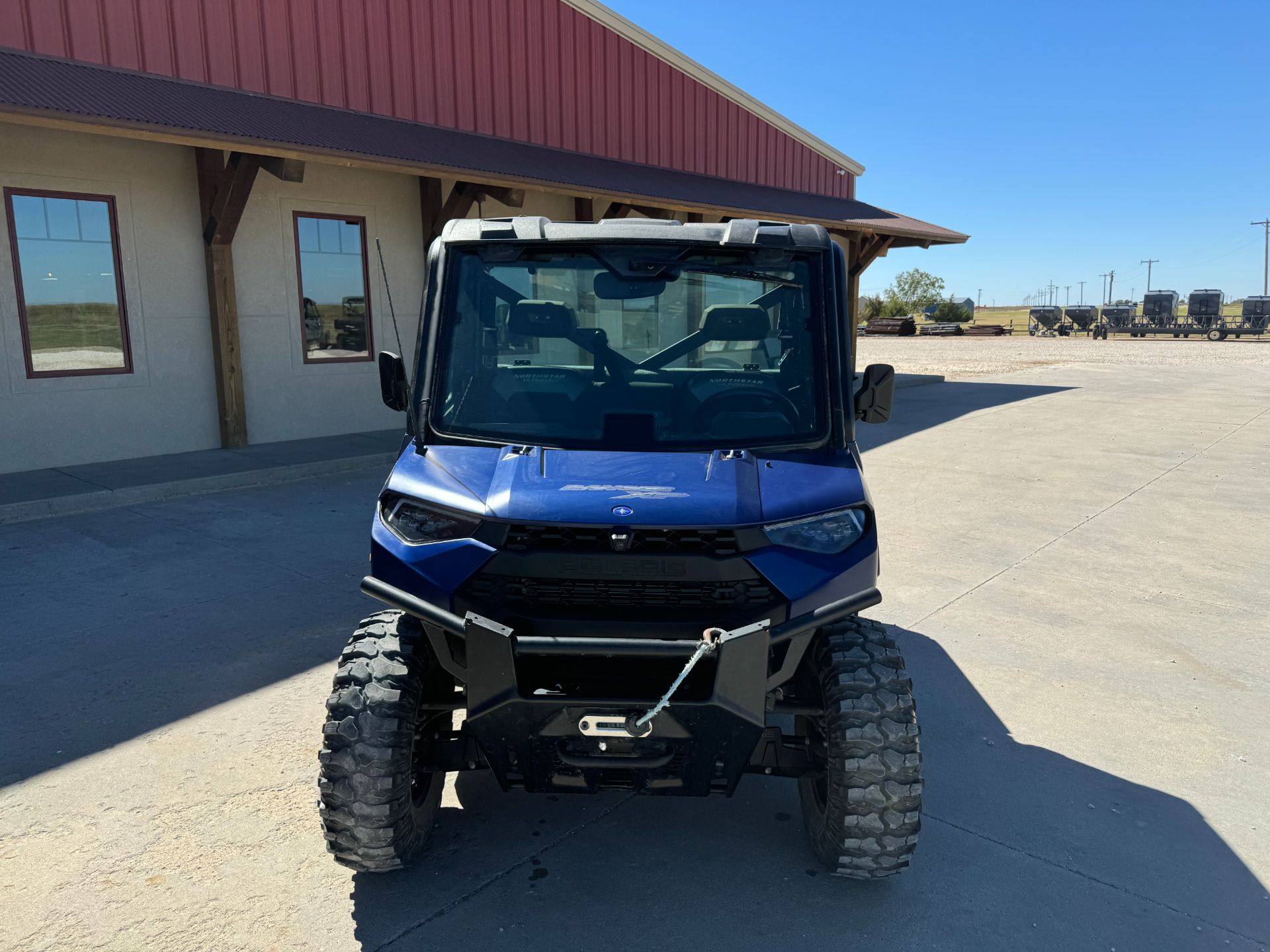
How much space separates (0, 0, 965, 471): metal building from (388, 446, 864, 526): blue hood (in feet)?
21.6

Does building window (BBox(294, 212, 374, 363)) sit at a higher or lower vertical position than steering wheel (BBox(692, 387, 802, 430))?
higher

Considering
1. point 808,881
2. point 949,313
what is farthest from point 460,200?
point 949,313

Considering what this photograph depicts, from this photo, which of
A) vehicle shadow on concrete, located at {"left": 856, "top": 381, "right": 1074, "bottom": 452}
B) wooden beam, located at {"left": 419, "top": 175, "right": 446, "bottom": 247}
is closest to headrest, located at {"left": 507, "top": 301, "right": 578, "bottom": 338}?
vehicle shadow on concrete, located at {"left": 856, "top": 381, "right": 1074, "bottom": 452}

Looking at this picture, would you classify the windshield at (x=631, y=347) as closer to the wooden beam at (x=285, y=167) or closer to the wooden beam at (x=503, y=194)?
the wooden beam at (x=285, y=167)

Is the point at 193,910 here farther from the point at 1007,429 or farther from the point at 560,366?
the point at 1007,429

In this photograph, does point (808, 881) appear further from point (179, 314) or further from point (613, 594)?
point (179, 314)

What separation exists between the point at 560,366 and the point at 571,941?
6.10 feet

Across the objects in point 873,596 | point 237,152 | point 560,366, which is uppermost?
point 237,152

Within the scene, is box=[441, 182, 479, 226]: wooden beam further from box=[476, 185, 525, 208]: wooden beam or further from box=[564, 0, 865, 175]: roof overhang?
box=[564, 0, 865, 175]: roof overhang

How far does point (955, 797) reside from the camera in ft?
11.4

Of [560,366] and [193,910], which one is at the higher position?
[560,366]

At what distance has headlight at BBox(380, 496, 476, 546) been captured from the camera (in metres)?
2.68

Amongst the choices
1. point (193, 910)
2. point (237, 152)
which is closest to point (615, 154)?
point (237, 152)

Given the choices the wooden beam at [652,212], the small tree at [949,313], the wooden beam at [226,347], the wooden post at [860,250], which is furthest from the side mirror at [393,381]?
the small tree at [949,313]
